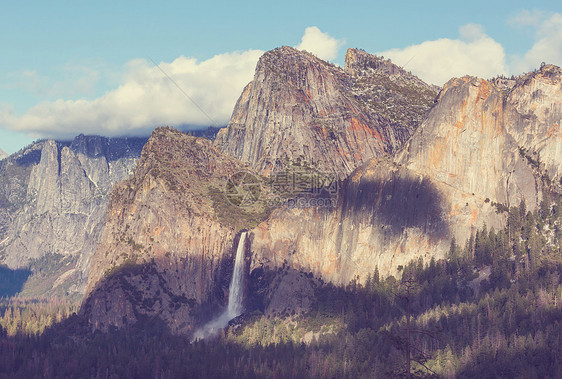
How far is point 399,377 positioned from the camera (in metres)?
94.8

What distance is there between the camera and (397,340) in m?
91.9

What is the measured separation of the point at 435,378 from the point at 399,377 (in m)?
6.75

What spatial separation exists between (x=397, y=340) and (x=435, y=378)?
424 inches

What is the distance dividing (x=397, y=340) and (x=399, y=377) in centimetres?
526

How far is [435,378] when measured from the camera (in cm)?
9962

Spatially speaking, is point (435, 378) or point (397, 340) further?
point (435, 378)
